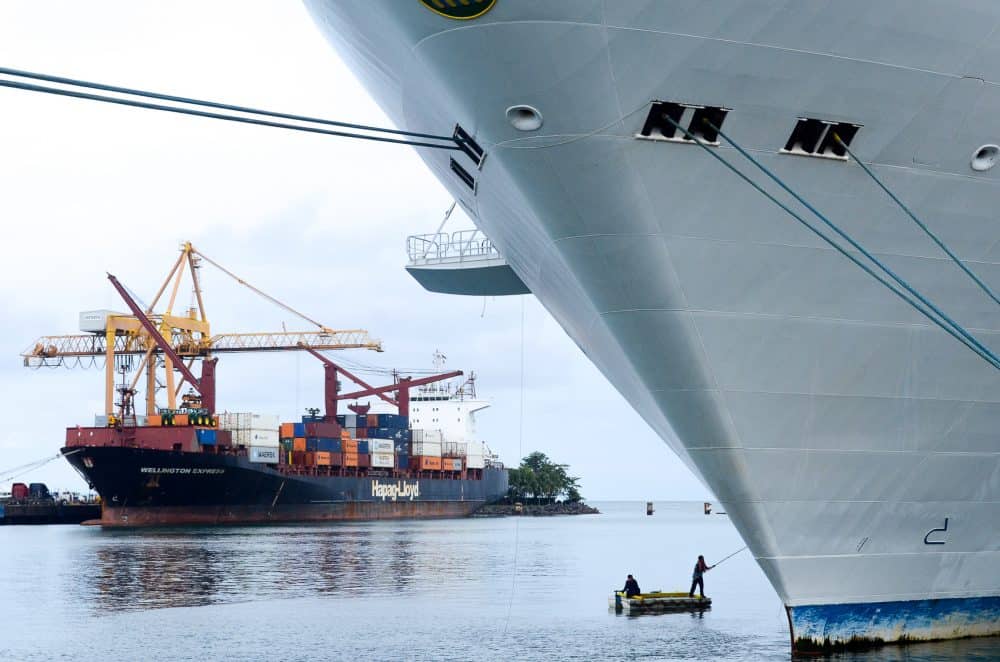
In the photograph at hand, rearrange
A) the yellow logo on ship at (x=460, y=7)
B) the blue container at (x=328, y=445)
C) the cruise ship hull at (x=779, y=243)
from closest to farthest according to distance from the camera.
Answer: the yellow logo on ship at (x=460, y=7), the cruise ship hull at (x=779, y=243), the blue container at (x=328, y=445)

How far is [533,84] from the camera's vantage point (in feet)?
34.3

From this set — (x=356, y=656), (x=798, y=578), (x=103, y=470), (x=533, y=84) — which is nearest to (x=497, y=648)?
(x=356, y=656)

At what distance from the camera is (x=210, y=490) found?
220 feet

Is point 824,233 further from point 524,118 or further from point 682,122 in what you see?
point 524,118

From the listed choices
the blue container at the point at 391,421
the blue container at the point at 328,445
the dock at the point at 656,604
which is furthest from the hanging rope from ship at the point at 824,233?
the blue container at the point at 391,421

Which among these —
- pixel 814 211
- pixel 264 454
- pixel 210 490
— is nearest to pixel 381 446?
pixel 264 454

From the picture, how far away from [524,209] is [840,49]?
135 inches

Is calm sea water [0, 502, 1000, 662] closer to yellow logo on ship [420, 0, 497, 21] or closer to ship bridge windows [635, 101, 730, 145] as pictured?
ship bridge windows [635, 101, 730, 145]

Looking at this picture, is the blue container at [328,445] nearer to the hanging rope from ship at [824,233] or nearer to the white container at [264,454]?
the white container at [264,454]

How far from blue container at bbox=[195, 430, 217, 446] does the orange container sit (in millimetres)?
21623

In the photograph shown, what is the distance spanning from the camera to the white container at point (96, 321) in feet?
251

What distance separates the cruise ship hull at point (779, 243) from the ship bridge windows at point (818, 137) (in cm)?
9

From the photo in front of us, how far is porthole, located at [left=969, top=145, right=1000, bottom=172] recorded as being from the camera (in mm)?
11648

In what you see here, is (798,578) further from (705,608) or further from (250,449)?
(250,449)
